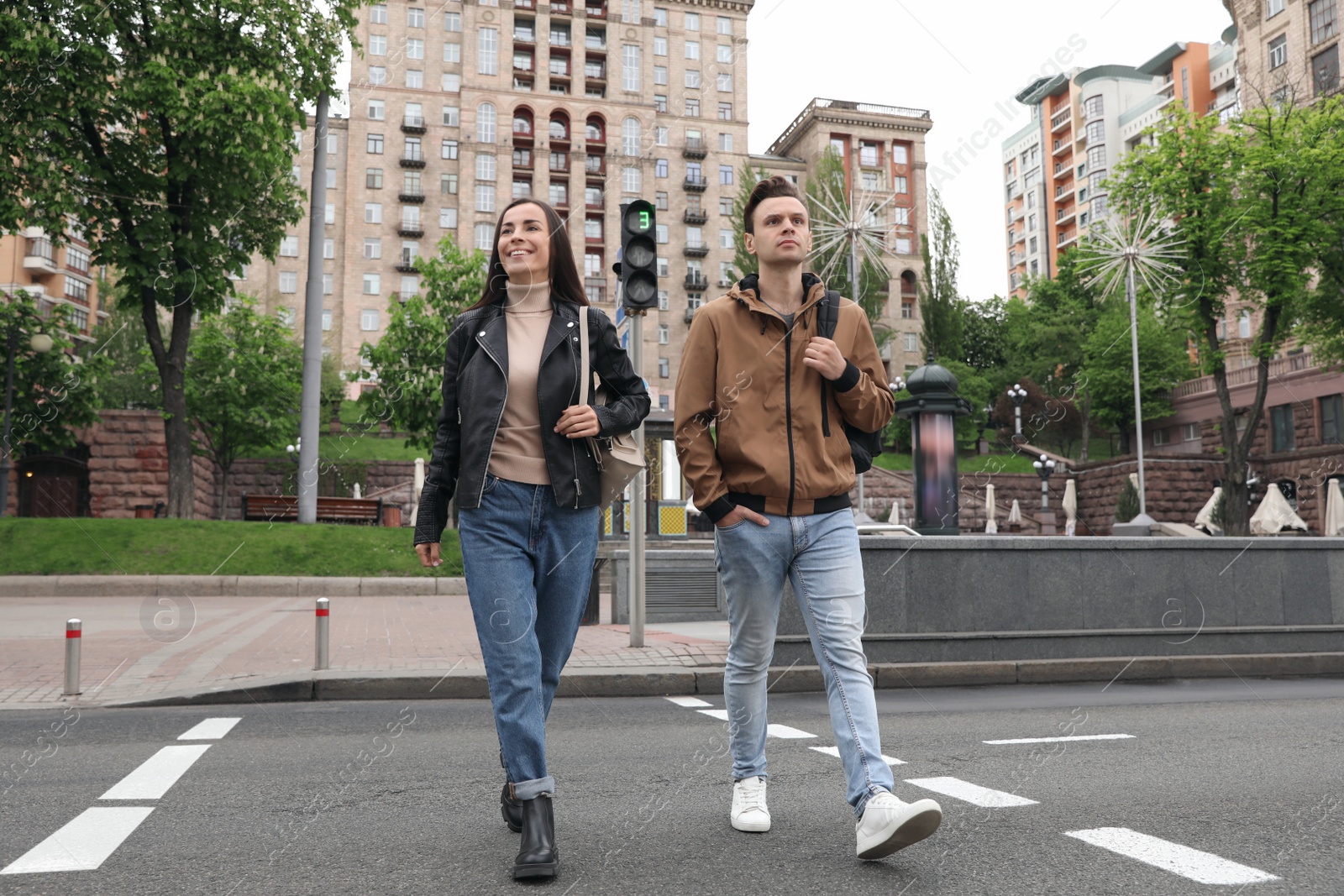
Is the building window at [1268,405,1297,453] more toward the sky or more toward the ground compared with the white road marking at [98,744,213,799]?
more toward the sky

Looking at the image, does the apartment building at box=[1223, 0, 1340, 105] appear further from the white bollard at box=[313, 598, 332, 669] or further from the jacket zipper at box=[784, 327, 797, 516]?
the jacket zipper at box=[784, 327, 797, 516]

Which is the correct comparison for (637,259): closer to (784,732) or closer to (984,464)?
(784,732)

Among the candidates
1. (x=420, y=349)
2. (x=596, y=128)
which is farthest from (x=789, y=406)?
(x=596, y=128)

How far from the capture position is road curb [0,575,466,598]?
16.6 m

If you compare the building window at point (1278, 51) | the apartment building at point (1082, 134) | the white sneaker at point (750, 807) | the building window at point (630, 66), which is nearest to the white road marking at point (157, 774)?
the white sneaker at point (750, 807)

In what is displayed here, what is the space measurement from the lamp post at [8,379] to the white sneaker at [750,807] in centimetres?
2168

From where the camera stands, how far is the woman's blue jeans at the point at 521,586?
332 cm

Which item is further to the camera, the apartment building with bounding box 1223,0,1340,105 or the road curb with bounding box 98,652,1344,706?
the apartment building with bounding box 1223,0,1340,105

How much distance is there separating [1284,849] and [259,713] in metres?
5.72

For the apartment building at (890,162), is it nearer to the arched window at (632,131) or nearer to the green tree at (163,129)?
the arched window at (632,131)

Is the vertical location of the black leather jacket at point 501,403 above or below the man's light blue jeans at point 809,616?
above

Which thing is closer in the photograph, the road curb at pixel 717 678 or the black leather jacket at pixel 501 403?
the black leather jacket at pixel 501 403

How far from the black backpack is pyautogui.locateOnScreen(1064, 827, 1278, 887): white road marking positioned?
1.41 metres

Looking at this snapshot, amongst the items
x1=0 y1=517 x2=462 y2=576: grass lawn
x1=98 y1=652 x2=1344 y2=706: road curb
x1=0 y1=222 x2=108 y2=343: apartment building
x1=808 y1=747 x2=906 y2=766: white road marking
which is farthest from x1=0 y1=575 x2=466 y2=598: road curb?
x1=0 y1=222 x2=108 y2=343: apartment building
